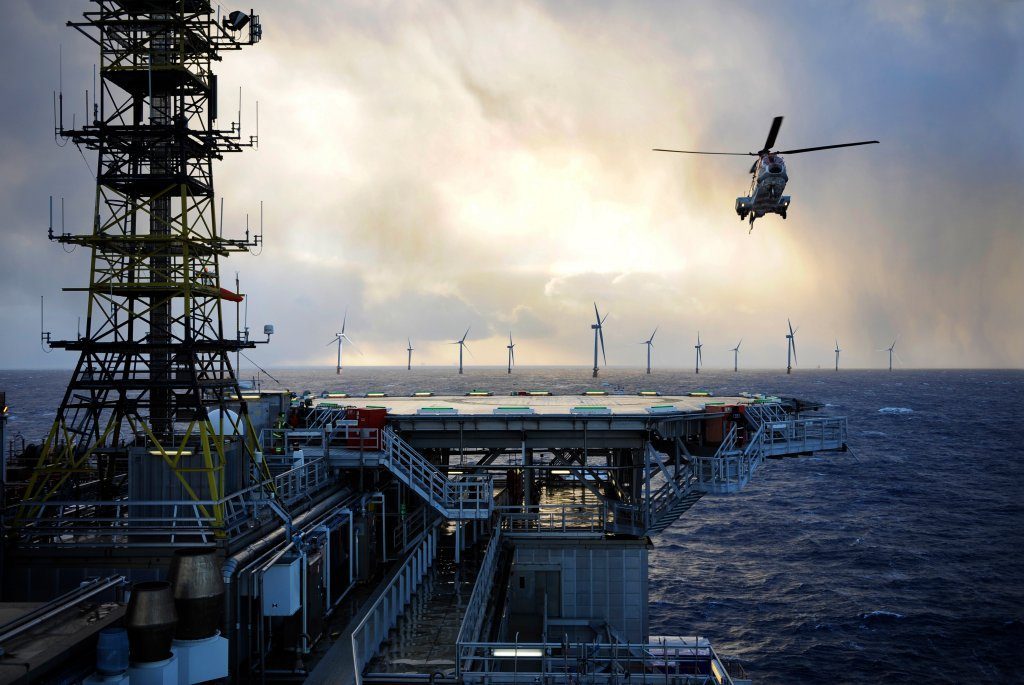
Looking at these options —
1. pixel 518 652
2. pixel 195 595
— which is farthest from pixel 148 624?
pixel 518 652

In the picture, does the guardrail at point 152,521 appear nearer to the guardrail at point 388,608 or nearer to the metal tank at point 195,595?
the metal tank at point 195,595

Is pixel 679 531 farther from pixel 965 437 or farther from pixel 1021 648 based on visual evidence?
pixel 965 437

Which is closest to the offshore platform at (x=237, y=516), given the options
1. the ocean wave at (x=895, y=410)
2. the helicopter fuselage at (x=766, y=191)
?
the helicopter fuselage at (x=766, y=191)

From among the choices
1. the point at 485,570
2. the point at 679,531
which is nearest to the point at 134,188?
the point at 485,570

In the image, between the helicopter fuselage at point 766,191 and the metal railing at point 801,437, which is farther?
the helicopter fuselage at point 766,191

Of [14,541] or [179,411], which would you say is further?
[179,411]

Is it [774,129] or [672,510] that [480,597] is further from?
[774,129]

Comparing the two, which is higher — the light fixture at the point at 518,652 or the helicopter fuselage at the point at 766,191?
the helicopter fuselage at the point at 766,191

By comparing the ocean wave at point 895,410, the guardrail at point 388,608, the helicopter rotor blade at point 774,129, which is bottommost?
the ocean wave at point 895,410
